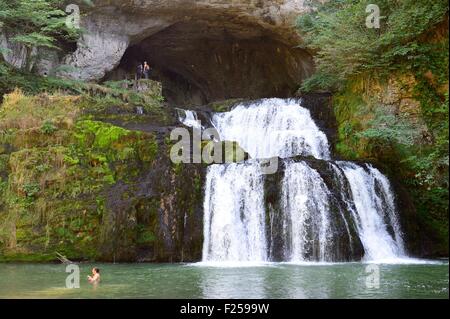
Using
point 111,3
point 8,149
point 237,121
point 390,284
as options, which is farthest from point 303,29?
point 390,284

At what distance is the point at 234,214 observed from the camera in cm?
1345

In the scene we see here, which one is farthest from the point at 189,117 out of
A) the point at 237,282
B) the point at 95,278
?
the point at 237,282

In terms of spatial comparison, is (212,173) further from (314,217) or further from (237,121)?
(237,121)

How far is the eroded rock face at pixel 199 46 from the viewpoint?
74.7 ft

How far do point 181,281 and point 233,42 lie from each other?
69.9 feet

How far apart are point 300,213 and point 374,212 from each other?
7.75 feet

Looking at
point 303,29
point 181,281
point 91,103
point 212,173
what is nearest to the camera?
point 181,281

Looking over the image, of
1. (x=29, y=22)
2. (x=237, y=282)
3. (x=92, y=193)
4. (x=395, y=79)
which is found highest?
(x=29, y=22)

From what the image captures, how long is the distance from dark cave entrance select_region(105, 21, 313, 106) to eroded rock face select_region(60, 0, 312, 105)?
0.05 metres

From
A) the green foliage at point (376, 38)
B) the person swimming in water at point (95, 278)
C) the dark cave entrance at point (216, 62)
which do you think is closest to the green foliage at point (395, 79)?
the green foliage at point (376, 38)

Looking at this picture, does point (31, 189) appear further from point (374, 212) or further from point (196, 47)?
point (196, 47)

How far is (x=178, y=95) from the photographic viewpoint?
3173 cm

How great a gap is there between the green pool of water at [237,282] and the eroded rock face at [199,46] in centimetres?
1349

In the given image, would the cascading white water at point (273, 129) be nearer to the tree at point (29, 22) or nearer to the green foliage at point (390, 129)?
the green foliage at point (390, 129)
